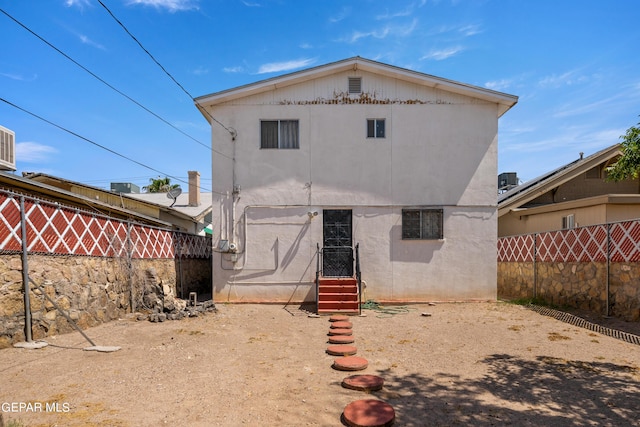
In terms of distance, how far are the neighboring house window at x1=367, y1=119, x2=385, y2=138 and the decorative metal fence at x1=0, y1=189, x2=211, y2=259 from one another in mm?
7813

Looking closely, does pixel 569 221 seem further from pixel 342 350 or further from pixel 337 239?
pixel 342 350

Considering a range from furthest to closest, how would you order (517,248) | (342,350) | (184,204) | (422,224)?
1. (184,204)
2. (517,248)
3. (422,224)
4. (342,350)

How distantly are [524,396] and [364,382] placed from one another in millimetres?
2011

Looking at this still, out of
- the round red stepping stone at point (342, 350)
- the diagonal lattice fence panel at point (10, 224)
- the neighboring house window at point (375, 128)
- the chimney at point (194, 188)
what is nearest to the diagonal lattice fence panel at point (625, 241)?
the round red stepping stone at point (342, 350)

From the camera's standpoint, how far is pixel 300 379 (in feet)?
18.4

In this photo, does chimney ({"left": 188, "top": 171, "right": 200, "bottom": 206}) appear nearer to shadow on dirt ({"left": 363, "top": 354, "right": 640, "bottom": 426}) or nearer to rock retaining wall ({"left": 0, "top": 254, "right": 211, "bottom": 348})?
rock retaining wall ({"left": 0, "top": 254, "right": 211, "bottom": 348})

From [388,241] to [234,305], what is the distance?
541 centimetres

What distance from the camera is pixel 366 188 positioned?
42.5 ft

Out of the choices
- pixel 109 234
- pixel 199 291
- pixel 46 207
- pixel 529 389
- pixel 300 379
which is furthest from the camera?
pixel 199 291

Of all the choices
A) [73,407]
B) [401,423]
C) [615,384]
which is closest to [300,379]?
[401,423]

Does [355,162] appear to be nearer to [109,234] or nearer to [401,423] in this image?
[109,234]

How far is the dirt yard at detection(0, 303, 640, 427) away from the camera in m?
4.32

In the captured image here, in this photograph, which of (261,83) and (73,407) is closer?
(73,407)

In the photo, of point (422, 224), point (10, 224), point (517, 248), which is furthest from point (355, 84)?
point (10, 224)
